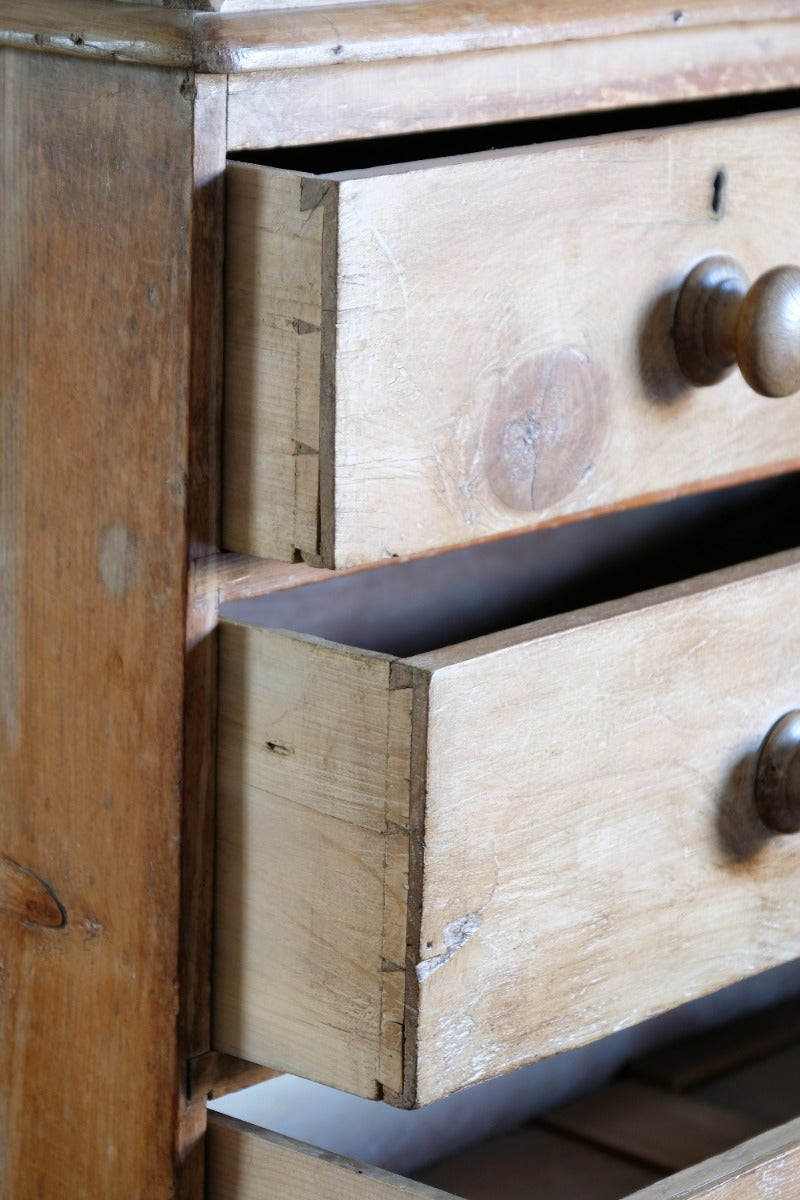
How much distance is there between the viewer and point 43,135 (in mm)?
642

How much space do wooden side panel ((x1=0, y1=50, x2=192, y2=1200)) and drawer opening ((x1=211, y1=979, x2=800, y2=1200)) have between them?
18cm

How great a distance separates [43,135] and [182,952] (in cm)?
29

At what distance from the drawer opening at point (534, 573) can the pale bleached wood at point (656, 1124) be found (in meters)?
0.26

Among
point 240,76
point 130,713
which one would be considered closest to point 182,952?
point 130,713

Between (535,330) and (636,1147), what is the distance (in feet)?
1.52

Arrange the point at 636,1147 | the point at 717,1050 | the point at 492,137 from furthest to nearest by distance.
Answer: 1. the point at 717,1050
2. the point at 636,1147
3. the point at 492,137

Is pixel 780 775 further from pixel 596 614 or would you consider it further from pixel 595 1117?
pixel 595 1117

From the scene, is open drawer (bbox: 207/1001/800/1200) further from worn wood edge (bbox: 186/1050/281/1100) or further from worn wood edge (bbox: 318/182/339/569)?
worn wood edge (bbox: 318/182/339/569)

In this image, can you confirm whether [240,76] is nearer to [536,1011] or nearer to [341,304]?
[341,304]

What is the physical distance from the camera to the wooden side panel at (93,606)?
623mm

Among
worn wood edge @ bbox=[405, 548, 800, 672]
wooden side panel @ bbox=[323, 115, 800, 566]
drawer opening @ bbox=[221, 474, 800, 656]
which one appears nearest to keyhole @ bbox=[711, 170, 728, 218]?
wooden side panel @ bbox=[323, 115, 800, 566]

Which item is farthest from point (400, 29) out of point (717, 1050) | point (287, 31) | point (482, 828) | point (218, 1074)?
point (717, 1050)

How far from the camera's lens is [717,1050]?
3.57ft

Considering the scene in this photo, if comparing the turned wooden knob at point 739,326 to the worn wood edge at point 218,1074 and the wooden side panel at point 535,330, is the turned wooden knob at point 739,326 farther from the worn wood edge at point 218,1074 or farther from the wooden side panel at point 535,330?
the worn wood edge at point 218,1074
